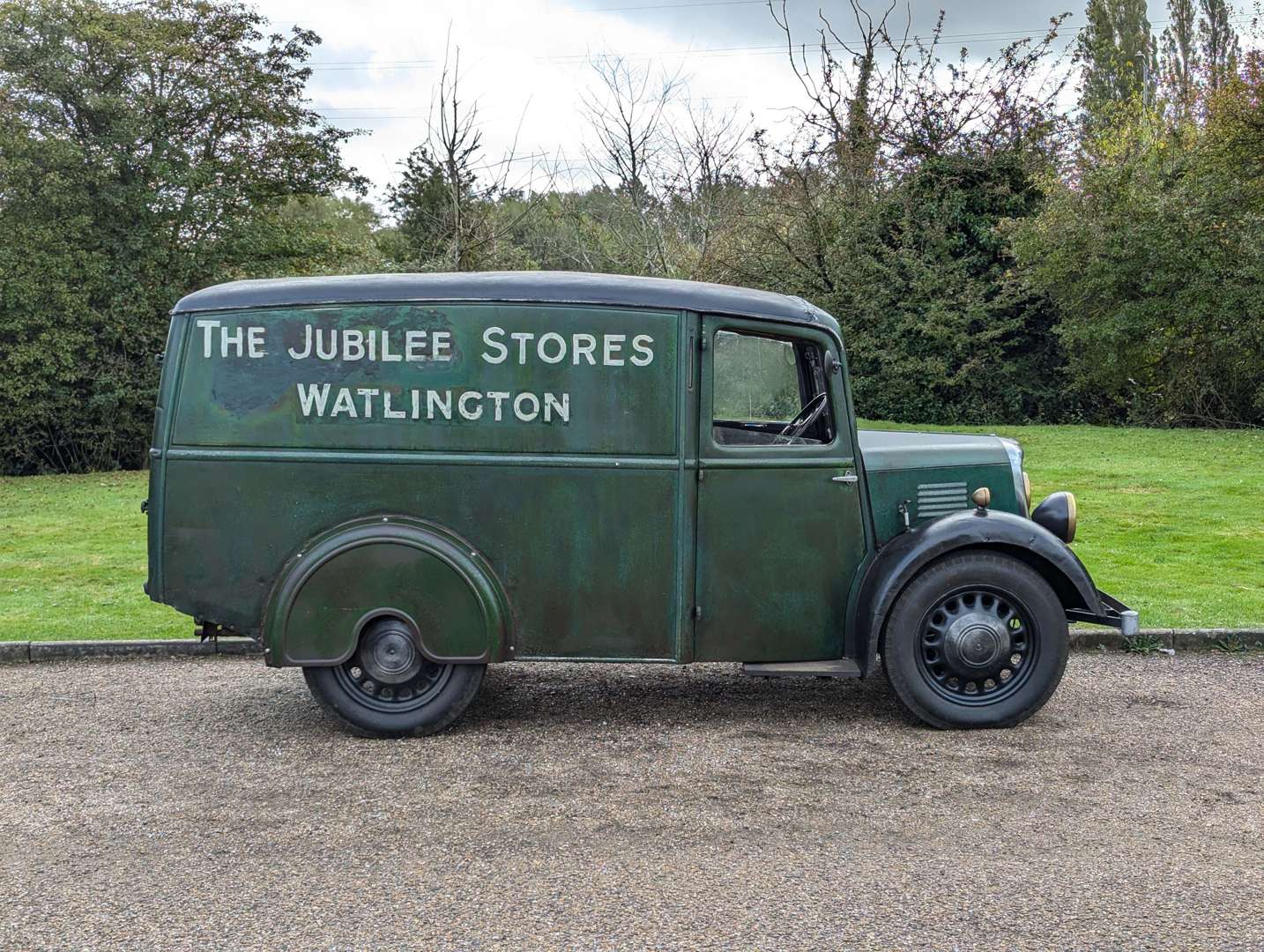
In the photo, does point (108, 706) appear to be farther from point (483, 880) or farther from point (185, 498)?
point (483, 880)

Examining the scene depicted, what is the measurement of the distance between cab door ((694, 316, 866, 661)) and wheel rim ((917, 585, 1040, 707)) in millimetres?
440

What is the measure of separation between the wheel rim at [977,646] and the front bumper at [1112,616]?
1.04 ft

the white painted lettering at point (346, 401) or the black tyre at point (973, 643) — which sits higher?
the white painted lettering at point (346, 401)

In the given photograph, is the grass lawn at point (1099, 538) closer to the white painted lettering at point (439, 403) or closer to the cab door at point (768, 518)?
the cab door at point (768, 518)

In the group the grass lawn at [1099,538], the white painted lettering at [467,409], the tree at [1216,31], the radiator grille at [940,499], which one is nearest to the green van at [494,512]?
the white painted lettering at [467,409]

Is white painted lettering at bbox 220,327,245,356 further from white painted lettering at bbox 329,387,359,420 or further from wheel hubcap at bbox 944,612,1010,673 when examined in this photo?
wheel hubcap at bbox 944,612,1010,673

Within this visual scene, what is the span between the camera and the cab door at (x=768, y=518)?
540cm

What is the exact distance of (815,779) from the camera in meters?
4.77

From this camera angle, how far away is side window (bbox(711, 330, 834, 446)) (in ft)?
18.1

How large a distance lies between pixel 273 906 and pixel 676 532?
8.06ft

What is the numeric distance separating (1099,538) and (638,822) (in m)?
7.52

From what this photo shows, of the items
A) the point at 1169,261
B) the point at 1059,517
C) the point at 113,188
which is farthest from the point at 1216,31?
the point at 1059,517

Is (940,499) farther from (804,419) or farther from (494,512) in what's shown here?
(494,512)

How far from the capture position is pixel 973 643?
5363 millimetres
